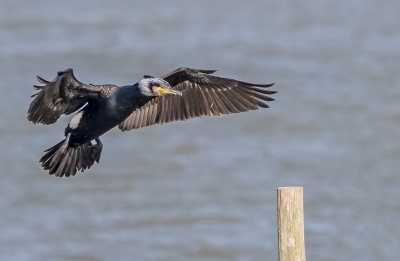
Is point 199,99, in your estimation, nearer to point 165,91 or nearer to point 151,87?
point 165,91

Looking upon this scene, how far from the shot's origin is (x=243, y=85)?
613cm

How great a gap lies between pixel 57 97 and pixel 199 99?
1630 mm

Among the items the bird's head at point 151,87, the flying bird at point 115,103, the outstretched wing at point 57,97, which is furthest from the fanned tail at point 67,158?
the bird's head at point 151,87

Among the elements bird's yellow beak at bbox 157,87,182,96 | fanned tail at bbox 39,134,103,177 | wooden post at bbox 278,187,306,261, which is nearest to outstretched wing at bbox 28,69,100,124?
fanned tail at bbox 39,134,103,177

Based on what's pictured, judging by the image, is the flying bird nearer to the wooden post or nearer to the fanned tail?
the fanned tail

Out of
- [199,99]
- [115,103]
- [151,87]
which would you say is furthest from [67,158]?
[199,99]

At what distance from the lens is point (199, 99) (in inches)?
253

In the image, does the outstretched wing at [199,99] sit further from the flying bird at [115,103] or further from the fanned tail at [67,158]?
the fanned tail at [67,158]

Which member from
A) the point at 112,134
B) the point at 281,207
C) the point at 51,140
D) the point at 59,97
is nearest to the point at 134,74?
the point at 112,134

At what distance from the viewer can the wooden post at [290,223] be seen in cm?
447

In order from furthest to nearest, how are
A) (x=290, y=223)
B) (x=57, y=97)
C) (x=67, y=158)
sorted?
(x=67, y=158) → (x=57, y=97) → (x=290, y=223)

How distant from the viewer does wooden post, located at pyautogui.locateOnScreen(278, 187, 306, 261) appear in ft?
14.7

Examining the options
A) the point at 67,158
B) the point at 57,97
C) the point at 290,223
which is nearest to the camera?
the point at 290,223

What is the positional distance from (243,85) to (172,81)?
0.73 metres
